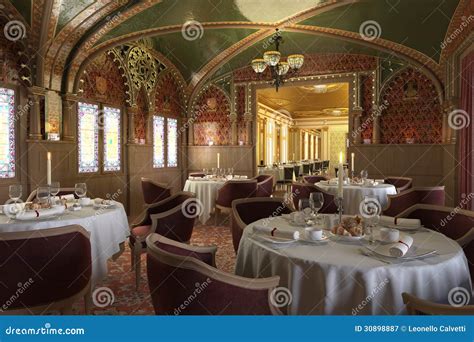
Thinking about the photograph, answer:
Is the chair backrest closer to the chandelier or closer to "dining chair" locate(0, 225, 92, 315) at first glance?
the chandelier

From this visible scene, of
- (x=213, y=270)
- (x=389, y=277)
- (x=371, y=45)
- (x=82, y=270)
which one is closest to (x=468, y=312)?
(x=389, y=277)

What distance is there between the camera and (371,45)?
7.59 m

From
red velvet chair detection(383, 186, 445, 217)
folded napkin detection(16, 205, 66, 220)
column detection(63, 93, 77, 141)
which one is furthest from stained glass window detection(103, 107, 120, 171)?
red velvet chair detection(383, 186, 445, 217)

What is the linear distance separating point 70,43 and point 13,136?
5.96ft

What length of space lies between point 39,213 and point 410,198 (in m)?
4.09

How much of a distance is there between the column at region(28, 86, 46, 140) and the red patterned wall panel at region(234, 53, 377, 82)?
537cm

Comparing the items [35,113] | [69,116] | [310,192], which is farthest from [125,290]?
[69,116]

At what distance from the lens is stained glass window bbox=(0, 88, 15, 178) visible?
5512mm

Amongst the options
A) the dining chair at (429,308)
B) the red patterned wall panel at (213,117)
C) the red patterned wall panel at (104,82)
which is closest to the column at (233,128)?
the red patterned wall panel at (213,117)

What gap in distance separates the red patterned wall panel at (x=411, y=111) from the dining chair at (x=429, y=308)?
7723 millimetres

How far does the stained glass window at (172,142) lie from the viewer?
9758 millimetres

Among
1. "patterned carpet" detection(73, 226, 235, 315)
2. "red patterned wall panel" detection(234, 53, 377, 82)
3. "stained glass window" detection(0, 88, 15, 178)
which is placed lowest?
"patterned carpet" detection(73, 226, 235, 315)

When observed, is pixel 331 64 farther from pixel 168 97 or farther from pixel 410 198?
pixel 410 198

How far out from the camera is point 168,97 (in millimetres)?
9445
